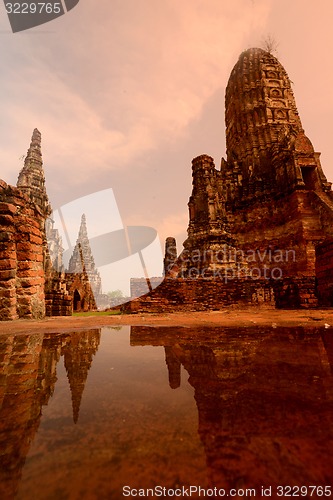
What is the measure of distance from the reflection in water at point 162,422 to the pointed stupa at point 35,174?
20.4 metres

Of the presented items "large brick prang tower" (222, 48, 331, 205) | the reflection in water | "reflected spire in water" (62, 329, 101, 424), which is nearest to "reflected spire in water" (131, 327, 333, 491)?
the reflection in water

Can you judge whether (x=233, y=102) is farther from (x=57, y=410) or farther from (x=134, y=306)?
(x=57, y=410)

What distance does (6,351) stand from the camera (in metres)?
1.57

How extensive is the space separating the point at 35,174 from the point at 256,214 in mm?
17358

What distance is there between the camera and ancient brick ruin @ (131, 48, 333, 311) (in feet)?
25.7

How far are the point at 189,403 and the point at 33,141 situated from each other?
1022 inches

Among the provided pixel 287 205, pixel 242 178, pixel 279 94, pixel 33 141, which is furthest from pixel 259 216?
pixel 33 141

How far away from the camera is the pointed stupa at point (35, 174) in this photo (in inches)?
772

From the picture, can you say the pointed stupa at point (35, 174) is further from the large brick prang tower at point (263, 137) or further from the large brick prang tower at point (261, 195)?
the large brick prang tower at point (263, 137)

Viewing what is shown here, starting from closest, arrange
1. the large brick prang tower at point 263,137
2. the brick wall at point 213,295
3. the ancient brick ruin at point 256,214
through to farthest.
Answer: the brick wall at point 213,295 < the ancient brick ruin at point 256,214 < the large brick prang tower at point 263,137

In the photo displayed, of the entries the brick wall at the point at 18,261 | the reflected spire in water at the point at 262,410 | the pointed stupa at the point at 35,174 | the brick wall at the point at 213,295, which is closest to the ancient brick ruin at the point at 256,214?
the brick wall at the point at 213,295

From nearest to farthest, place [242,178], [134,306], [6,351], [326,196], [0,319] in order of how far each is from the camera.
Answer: [6,351] → [0,319] → [134,306] → [326,196] → [242,178]

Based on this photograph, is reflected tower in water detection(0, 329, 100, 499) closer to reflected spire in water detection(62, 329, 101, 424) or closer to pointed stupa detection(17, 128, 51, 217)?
reflected spire in water detection(62, 329, 101, 424)

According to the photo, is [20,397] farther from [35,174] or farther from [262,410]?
[35,174]
